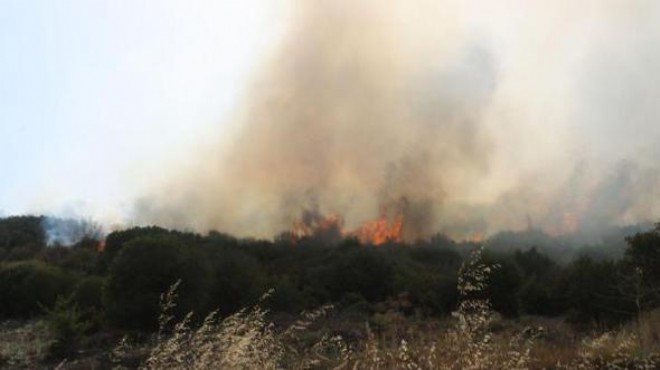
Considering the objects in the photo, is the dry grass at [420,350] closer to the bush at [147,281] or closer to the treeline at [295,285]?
the treeline at [295,285]

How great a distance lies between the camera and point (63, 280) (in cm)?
4016

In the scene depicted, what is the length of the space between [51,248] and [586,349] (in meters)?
69.4

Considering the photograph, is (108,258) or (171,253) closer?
(171,253)

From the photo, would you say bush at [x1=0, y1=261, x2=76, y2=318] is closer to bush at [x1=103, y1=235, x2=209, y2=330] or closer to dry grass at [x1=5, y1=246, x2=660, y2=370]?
bush at [x1=103, y1=235, x2=209, y2=330]

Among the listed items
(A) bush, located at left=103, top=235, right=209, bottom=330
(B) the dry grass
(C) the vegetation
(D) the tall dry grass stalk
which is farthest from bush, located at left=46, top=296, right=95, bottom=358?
(D) the tall dry grass stalk

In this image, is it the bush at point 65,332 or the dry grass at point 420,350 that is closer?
the dry grass at point 420,350

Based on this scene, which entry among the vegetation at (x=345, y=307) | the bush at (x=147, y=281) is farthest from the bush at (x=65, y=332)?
the bush at (x=147, y=281)

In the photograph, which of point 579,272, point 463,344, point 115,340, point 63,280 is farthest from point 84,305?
point 463,344

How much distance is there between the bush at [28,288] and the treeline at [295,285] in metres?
0.06

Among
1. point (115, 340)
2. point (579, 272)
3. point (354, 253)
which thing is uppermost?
point (354, 253)

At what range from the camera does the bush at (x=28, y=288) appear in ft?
122

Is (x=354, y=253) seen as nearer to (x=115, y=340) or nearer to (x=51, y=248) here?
(x=115, y=340)

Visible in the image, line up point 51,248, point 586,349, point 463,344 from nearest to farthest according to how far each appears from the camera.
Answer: point 463,344
point 586,349
point 51,248

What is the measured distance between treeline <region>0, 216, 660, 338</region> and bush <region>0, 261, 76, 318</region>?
59 millimetres
